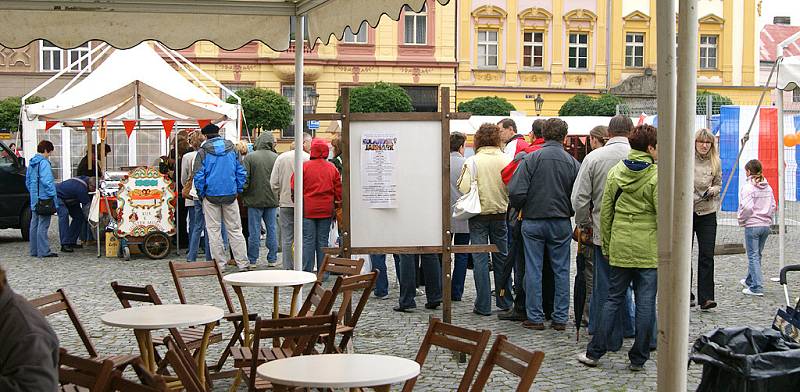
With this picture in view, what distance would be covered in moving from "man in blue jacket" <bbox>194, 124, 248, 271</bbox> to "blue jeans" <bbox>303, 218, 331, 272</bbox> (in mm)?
1930

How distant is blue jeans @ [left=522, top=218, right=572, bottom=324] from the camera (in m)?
8.86

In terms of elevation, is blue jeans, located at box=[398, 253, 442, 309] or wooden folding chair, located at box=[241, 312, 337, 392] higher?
wooden folding chair, located at box=[241, 312, 337, 392]

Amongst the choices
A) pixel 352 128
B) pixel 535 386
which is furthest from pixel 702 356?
pixel 352 128

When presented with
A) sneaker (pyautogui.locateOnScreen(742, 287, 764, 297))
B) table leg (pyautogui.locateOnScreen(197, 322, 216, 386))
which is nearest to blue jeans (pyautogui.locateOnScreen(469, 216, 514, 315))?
sneaker (pyautogui.locateOnScreen(742, 287, 764, 297))

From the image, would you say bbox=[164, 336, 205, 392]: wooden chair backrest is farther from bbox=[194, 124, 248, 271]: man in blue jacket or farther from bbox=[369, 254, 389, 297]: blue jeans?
bbox=[194, 124, 248, 271]: man in blue jacket

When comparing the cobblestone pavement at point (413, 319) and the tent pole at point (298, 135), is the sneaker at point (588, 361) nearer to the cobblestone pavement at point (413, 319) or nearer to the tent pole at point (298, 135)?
the cobblestone pavement at point (413, 319)

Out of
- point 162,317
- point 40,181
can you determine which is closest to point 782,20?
point 40,181

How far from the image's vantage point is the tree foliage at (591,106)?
45000mm

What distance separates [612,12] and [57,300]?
47.9 meters

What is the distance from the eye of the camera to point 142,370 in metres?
3.87

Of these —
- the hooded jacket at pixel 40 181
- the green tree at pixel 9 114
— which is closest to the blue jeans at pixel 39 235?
the hooded jacket at pixel 40 181

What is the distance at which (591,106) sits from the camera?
45.0 meters

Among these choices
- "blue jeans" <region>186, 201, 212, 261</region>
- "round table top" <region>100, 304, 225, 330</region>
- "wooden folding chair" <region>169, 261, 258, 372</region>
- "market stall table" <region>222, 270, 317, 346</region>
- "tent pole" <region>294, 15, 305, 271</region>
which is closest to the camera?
"round table top" <region>100, 304, 225, 330</region>

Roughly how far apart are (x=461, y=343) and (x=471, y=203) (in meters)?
4.39
